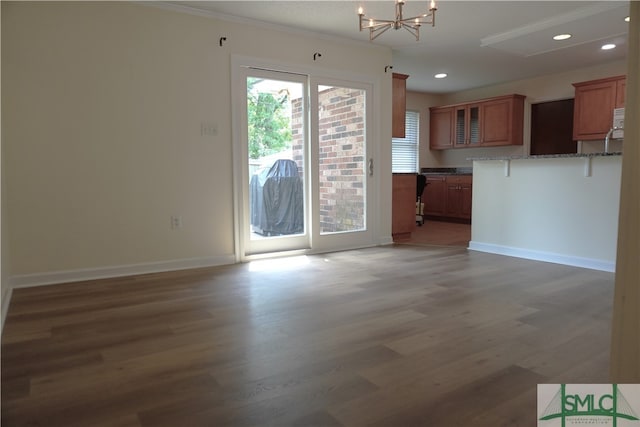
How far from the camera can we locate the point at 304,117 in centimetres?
471

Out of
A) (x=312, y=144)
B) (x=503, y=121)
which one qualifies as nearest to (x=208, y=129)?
(x=312, y=144)

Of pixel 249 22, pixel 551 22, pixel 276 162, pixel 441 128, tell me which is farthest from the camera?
pixel 441 128

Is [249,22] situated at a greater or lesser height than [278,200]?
greater

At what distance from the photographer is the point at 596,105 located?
20.2ft

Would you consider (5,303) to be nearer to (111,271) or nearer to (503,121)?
(111,271)

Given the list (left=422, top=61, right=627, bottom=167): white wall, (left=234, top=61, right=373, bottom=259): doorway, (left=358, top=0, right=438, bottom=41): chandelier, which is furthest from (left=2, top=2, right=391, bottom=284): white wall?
(left=422, top=61, right=627, bottom=167): white wall

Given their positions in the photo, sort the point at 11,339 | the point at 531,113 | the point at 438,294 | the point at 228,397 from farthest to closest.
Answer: the point at 531,113
the point at 438,294
the point at 11,339
the point at 228,397

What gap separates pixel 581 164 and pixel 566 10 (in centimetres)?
148

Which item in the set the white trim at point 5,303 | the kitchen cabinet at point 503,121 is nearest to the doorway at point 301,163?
the white trim at point 5,303

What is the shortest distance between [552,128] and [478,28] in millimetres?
3973

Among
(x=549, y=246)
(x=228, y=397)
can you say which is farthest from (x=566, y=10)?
(x=228, y=397)

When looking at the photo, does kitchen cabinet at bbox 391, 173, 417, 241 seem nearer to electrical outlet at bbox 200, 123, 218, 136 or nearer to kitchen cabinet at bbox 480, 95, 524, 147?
kitchen cabinet at bbox 480, 95, 524, 147

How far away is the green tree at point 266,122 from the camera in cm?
437

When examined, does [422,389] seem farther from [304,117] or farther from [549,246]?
[304,117]
